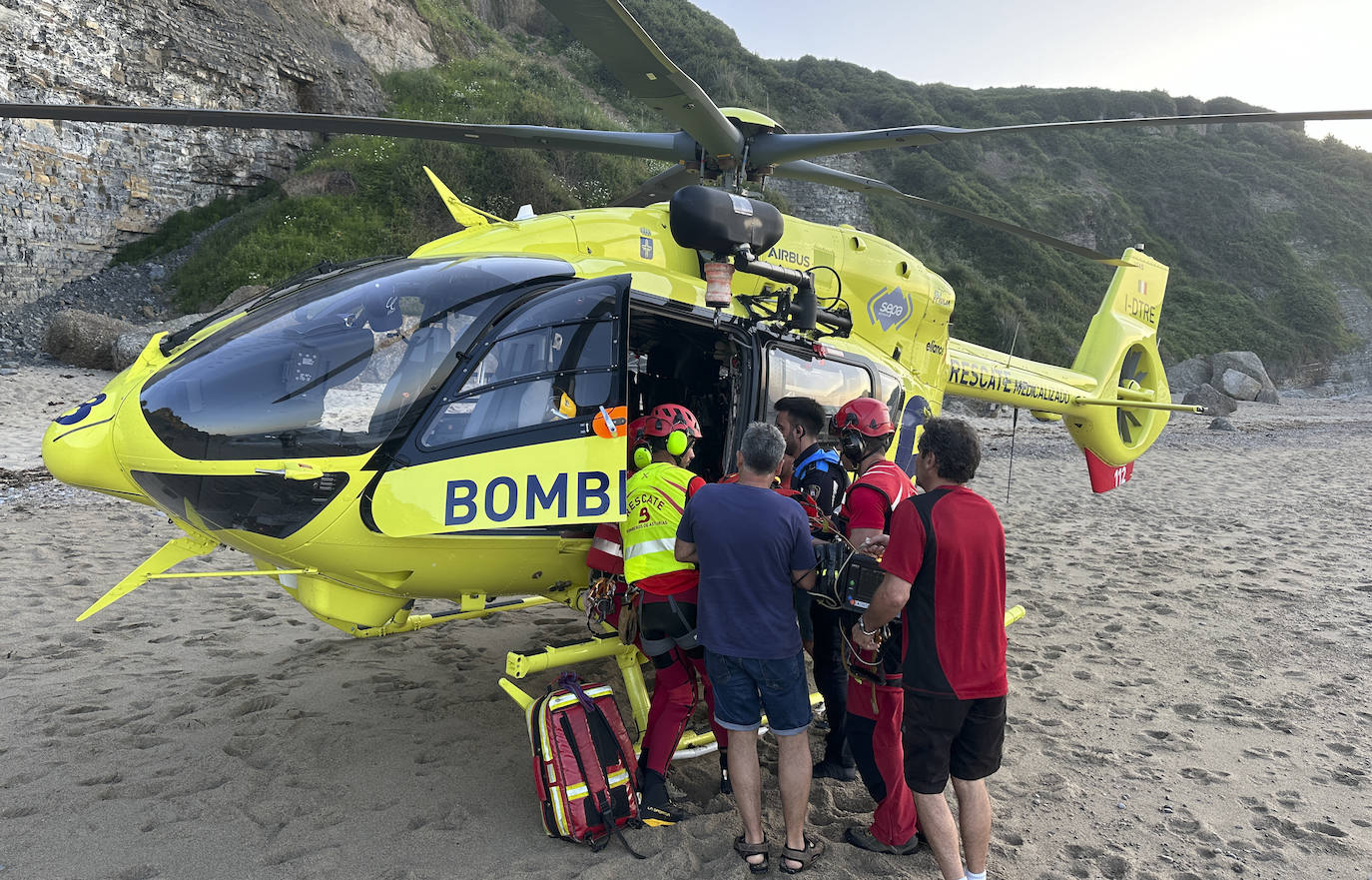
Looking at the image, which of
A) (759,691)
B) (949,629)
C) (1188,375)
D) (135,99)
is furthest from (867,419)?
(1188,375)

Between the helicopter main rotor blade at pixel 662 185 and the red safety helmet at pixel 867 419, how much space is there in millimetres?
2253

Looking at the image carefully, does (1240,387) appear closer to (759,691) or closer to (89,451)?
(759,691)

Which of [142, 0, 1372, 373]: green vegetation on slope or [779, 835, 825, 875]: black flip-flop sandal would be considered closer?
[779, 835, 825, 875]: black flip-flop sandal

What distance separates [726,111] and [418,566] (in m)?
3.42

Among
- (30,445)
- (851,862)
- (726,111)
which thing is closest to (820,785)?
(851,862)

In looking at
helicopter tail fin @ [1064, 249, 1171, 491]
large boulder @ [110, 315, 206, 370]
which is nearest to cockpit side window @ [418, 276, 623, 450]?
helicopter tail fin @ [1064, 249, 1171, 491]

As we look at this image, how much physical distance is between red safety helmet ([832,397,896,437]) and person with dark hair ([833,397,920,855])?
0.71 feet

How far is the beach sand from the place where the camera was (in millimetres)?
3074

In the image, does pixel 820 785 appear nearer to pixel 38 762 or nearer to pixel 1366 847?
pixel 1366 847

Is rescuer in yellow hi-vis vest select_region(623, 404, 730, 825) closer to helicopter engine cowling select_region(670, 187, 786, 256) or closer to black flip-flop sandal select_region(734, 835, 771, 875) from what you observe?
black flip-flop sandal select_region(734, 835, 771, 875)

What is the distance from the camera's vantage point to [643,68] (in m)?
3.58

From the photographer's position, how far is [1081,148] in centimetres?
4553

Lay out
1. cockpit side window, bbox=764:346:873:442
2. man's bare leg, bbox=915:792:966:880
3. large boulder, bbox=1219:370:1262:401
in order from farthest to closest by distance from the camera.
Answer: large boulder, bbox=1219:370:1262:401 → cockpit side window, bbox=764:346:873:442 → man's bare leg, bbox=915:792:966:880

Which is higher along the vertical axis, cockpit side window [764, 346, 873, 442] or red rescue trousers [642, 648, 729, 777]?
cockpit side window [764, 346, 873, 442]
